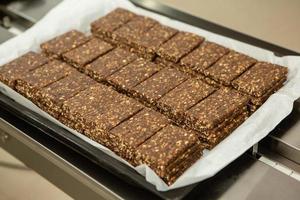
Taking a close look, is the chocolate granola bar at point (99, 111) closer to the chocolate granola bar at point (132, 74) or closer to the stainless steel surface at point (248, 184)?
the chocolate granola bar at point (132, 74)

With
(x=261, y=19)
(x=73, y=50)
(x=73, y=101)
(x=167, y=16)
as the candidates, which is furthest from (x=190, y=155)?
(x=261, y=19)

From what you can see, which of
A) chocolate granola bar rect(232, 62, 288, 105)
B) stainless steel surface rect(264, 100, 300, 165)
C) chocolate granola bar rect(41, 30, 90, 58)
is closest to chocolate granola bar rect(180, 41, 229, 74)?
chocolate granola bar rect(232, 62, 288, 105)

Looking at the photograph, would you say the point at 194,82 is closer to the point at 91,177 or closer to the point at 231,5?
the point at 91,177

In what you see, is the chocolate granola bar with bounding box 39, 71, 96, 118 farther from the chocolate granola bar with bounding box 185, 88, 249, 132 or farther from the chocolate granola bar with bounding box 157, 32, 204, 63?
the chocolate granola bar with bounding box 185, 88, 249, 132

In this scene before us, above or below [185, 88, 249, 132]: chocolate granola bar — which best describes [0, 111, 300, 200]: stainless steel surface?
below

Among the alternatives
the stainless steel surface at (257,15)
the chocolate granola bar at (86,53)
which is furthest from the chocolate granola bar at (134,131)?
the stainless steel surface at (257,15)

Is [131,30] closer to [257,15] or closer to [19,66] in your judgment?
[19,66]

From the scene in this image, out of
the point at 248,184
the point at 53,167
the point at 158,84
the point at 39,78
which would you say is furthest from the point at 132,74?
the point at 248,184
